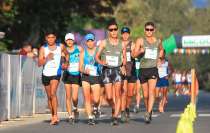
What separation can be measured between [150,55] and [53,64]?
80.5 inches

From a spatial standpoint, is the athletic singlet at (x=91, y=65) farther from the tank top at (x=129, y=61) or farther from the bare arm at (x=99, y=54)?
the tank top at (x=129, y=61)

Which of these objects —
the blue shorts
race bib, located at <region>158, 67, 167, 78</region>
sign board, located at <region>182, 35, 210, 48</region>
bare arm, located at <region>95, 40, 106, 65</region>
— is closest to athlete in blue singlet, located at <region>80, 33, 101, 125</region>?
bare arm, located at <region>95, 40, 106, 65</region>

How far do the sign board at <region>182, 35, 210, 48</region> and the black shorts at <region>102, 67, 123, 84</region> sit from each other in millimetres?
36384

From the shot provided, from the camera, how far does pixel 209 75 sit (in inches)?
2842

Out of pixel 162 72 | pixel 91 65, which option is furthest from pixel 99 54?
pixel 162 72

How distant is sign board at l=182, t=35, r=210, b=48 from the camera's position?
180ft

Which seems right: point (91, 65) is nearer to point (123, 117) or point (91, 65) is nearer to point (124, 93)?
point (124, 93)

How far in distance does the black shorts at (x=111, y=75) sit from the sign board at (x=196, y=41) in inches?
1432

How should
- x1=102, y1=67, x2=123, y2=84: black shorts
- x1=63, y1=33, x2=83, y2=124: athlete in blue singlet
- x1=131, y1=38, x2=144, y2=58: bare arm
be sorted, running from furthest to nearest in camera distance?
1. x1=63, y1=33, x2=83, y2=124: athlete in blue singlet
2. x1=131, y1=38, x2=144, y2=58: bare arm
3. x1=102, y1=67, x2=123, y2=84: black shorts

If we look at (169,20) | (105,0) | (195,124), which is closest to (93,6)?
(105,0)

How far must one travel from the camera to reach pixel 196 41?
56.3m

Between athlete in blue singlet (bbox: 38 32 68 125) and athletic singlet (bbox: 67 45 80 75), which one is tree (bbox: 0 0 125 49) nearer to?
athletic singlet (bbox: 67 45 80 75)

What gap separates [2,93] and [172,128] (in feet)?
14.5

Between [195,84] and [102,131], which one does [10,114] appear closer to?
[102,131]
